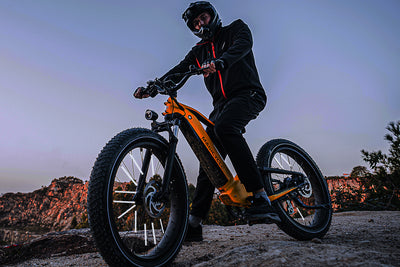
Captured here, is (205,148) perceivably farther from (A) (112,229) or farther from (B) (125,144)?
(A) (112,229)

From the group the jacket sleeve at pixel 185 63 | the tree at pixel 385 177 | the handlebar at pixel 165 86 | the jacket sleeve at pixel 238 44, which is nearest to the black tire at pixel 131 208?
the handlebar at pixel 165 86

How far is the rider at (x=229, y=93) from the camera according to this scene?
93.8 inches

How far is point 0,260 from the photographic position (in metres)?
3.21

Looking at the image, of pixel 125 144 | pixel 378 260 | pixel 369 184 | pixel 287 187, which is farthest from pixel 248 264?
pixel 369 184

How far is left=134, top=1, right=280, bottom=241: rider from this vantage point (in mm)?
2383

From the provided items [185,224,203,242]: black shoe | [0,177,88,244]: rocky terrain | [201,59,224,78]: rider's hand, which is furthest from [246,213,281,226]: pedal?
[0,177,88,244]: rocky terrain

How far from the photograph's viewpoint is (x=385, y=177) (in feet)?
19.7

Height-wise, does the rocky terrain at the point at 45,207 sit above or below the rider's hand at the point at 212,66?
below

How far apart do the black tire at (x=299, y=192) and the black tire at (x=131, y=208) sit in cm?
109

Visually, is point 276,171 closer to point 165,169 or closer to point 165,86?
point 165,169

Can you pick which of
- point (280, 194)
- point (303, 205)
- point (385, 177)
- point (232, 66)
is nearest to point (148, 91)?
point (232, 66)

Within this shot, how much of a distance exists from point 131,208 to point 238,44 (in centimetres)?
174

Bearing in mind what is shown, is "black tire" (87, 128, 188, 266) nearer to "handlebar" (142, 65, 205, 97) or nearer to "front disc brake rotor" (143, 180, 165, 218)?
"front disc brake rotor" (143, 180, 165, 218)

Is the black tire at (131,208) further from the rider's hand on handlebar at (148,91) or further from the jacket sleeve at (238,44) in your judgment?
the jacket sleeve at (238,44)
